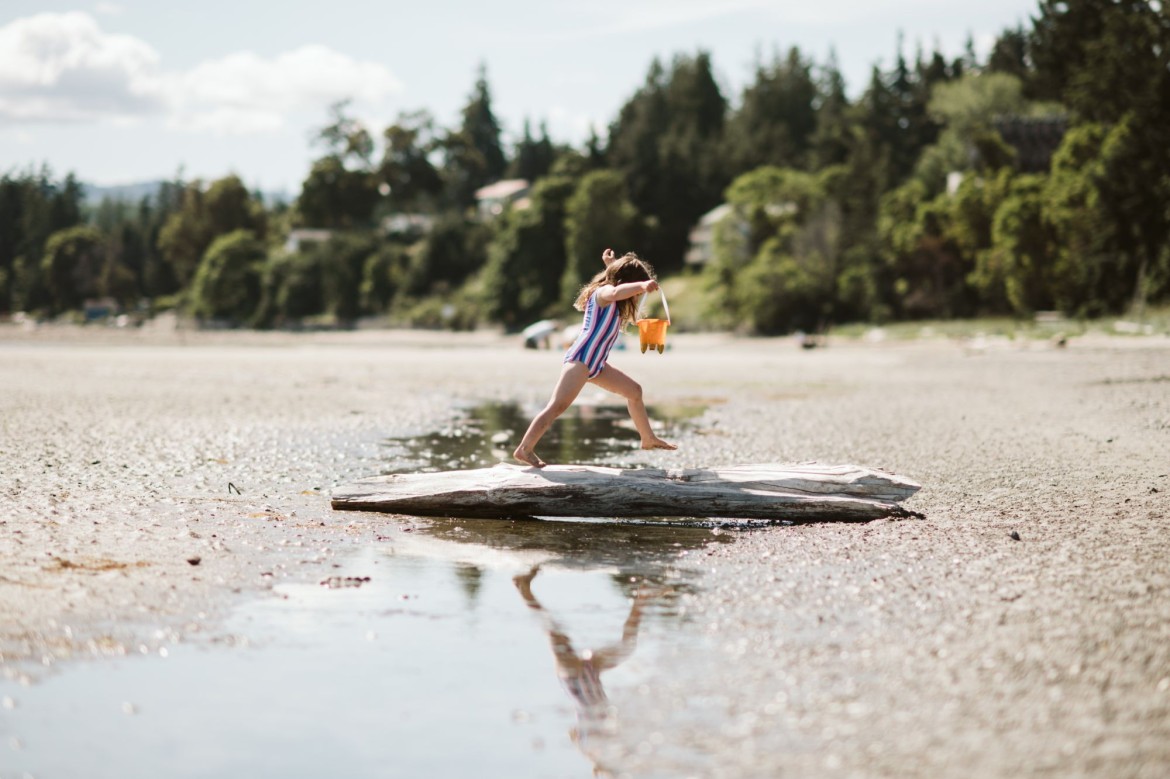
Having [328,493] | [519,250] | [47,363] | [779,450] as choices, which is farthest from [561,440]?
[519,250]

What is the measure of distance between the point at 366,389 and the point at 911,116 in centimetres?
8342

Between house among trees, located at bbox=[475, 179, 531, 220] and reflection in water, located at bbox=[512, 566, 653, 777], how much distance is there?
130 m

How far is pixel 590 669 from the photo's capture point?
607 cm

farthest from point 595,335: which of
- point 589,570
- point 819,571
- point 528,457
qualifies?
point 819,571

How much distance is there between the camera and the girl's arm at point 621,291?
10102 mm

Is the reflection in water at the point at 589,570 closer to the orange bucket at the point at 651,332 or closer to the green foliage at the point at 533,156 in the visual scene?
the orange bucket at the point at 651,332

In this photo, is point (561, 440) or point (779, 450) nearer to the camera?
point (779, 450)

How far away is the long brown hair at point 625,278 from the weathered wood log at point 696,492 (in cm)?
152

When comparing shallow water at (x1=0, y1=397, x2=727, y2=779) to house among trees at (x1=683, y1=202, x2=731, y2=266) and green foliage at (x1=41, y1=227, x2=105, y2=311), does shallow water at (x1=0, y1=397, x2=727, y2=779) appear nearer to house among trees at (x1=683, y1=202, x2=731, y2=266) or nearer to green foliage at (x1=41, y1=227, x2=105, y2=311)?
house among trees at (x1=683, y1=202, x2=731, y2=266)

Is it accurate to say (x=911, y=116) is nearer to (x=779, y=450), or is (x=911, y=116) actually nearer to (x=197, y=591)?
(x=779, y=450)

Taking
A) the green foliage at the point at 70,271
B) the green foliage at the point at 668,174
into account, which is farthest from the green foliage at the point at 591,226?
the green foliage at the point at 70,271

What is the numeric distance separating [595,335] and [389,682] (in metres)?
5.21

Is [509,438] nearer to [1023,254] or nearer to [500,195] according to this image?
[1023,254]

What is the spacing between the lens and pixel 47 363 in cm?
4128
